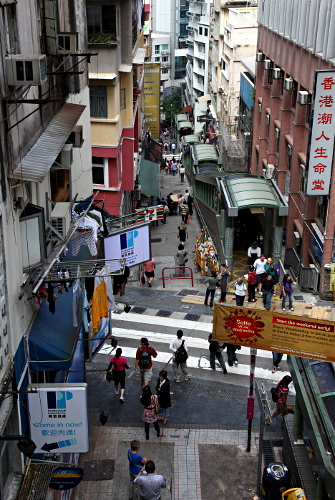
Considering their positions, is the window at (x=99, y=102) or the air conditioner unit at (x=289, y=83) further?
the air conditioner unit at (x=289, y=83)

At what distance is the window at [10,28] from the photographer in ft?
34.0

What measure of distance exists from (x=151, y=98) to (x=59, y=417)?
51.0 meters

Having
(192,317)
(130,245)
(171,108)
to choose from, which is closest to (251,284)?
(192,317)

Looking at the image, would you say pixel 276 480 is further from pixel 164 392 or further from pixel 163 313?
pixel 163 313

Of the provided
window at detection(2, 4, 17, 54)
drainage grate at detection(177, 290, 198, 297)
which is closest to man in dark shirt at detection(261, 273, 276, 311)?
drainage grate at detection(177, 290, 198, 297)

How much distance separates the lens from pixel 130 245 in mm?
19141

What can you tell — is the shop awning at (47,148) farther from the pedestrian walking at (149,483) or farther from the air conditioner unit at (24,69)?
the pedestrian walking at (149,483)

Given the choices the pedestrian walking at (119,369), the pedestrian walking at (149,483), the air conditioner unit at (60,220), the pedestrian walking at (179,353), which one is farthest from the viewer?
the pedestrian walking at (179,353)

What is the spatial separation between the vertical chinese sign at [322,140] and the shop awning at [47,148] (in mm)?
10228

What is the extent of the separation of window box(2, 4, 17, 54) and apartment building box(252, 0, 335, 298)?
13452 mm

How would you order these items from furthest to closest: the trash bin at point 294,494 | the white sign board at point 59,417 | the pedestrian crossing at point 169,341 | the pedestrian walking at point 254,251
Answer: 1. the pedestrian walking at point 254,251
2. the pedestrian crossing at point 169,341
3. the white sign board at point 59,417
4. the trash bin at point 294,494

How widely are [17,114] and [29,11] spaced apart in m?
2.64

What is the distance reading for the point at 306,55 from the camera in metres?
26.9

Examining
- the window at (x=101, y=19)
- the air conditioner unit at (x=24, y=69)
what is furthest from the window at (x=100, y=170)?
the air conditioner unit at (x=24, y=69)
